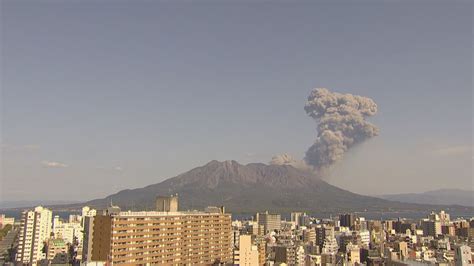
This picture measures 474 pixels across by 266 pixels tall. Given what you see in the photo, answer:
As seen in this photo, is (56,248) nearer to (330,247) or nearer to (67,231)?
(67,231)

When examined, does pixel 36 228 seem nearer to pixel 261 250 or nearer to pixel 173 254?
pixel 173 254

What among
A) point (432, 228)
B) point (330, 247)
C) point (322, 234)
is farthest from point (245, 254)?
point (432, 228)

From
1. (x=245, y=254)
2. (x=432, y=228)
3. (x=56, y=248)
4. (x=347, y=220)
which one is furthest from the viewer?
(x=347, y=220)

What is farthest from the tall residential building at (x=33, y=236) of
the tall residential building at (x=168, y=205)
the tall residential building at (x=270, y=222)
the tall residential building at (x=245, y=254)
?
the tall residential building at (x=270, y=222)

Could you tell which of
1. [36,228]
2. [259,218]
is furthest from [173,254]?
[259,218]

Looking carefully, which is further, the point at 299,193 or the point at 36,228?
the point at 299,193

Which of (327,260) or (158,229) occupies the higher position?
(158,229)

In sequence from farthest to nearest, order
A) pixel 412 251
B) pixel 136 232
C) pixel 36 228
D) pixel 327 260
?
1. pixel 36 228
2. pixel 412 251
3. pixel 327 260
4. pixel 136 232

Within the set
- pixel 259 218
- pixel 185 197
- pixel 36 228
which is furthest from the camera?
pixel 185 197
